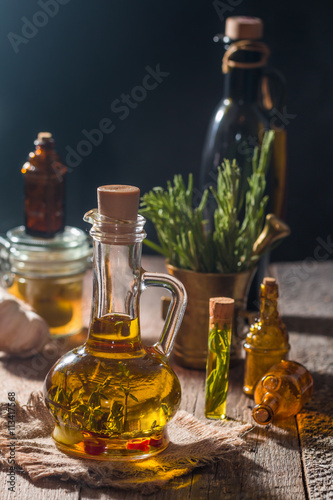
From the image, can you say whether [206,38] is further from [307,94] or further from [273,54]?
[307,94]

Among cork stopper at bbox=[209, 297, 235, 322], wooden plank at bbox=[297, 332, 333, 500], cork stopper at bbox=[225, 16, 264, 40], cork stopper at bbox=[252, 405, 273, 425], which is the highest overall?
cork stopper at bbox=[225, 16, 264, 40]

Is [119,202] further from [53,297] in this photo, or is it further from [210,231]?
[53,297]

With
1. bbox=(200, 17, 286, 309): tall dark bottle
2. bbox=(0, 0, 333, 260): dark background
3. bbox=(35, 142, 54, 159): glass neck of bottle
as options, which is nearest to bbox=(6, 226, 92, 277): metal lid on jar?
bbox=(35, 142, 54, 159): glass neck of bottle

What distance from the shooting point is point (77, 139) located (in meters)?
1.89

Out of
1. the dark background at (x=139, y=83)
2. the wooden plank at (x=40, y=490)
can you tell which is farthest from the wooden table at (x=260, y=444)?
the dark background at (x=139, y=83)

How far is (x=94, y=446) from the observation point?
0.78 m

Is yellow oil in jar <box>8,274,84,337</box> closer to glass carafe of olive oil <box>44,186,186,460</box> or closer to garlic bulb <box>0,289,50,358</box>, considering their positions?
garlic bulb <box>0,289,50,358</box>

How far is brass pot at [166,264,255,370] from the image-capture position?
1.06m

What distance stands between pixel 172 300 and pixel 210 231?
264 millimetres

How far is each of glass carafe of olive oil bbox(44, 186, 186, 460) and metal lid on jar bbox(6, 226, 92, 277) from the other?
15.6 inches

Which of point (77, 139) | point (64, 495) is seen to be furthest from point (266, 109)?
point (64, 495)

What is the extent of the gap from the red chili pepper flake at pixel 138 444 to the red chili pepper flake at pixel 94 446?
0.03 meters

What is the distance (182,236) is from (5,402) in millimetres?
340

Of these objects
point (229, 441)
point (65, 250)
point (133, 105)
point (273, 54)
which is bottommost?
point (229, 441)
